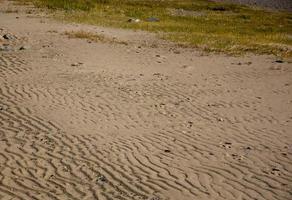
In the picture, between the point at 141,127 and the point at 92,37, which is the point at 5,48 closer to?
the point at 92,37

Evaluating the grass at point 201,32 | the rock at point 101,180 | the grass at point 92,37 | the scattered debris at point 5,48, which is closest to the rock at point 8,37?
the scattered debris at point 5,48

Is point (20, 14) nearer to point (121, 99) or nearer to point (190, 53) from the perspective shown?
point (190, 53)

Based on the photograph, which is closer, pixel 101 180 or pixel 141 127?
pixel 101 180

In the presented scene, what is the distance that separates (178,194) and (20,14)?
32.9m

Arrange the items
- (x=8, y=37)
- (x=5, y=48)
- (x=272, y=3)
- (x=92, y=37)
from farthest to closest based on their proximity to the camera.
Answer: (x=272, y=3) → (x=92, y=37) → (x=8, y=37) → (x=5, y=48)

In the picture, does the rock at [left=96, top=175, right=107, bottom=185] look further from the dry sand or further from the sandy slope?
the dry sand

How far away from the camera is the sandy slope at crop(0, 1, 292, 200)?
8.72 m

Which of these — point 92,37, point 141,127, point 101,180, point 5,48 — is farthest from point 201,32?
point 101,180

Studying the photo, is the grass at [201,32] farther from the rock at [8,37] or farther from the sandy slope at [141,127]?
the rock at [8,37]

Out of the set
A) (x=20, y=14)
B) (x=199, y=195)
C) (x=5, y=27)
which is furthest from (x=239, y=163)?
(x=20, y=14)

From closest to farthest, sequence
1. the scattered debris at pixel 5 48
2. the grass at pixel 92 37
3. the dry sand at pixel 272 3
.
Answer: the scattered debris at pixel 5 48, the grass at pixel 92 37, the dry sand at pixel 272 3

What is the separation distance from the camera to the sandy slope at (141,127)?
8.72 metres

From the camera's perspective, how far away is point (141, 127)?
12180mm

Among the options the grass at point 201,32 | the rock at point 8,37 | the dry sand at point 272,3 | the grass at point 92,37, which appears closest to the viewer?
the rock at point 8,37
